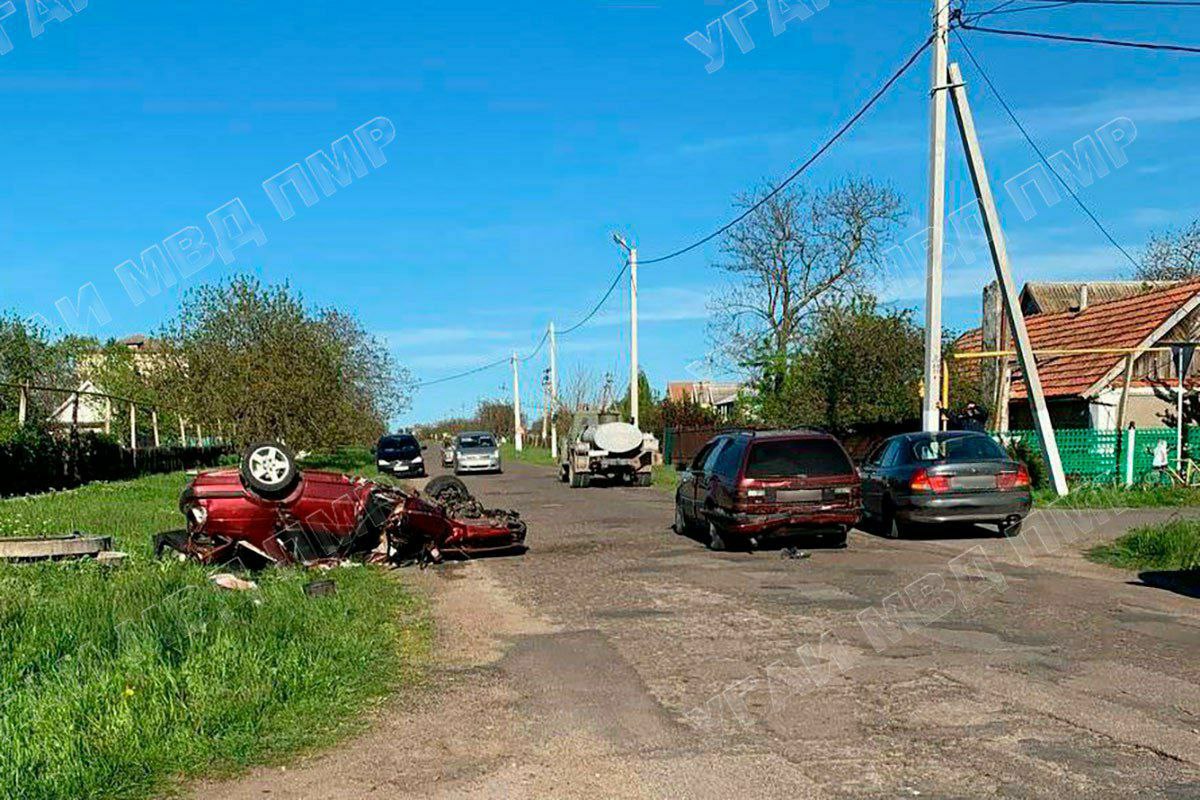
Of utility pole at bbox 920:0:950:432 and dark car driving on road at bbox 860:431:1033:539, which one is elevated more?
utility pole at bbox 920:0:950:432

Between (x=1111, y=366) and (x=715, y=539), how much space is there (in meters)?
19.4

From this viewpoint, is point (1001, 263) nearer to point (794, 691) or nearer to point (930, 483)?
point (930, 483)

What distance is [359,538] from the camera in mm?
14008

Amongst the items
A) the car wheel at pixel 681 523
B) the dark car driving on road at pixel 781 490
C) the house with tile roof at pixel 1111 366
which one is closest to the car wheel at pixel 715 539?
the dark car driving on road at pixel 781 490

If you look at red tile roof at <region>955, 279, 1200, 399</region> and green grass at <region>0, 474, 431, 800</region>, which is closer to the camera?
green grass at <region>0, 474, 431, 800</region>

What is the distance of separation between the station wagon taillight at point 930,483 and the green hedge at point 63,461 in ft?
55.0

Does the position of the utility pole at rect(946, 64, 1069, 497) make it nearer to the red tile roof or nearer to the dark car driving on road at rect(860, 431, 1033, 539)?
the dark car driving on road at rect(860, 431, 1033, 539)

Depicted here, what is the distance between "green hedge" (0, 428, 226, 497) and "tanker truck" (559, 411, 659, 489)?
12.4 meters

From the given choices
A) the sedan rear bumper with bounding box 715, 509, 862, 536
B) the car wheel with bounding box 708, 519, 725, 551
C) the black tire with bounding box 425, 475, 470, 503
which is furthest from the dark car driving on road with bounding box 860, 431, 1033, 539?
the black tire with bounding box 425, 475, 470, 503

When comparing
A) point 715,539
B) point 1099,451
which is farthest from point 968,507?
point 1099,451

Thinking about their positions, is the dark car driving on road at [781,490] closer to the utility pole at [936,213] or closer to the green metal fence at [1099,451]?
the utility pole at [936,213]

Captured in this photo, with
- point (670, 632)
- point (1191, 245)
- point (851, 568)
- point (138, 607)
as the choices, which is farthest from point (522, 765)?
point (1191, 245)

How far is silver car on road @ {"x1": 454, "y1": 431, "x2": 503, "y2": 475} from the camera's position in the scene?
46.2 metres

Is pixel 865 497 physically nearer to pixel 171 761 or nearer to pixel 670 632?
pixel 670 632
